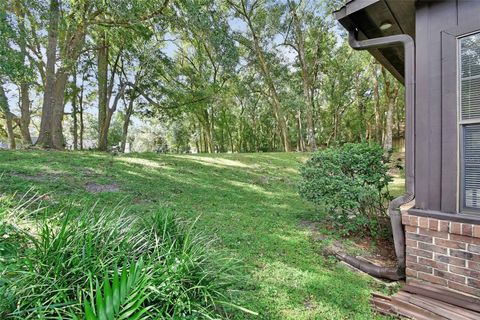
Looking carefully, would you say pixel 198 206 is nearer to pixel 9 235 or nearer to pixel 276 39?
pixel 9 235

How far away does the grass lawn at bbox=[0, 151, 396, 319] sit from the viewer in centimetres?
231

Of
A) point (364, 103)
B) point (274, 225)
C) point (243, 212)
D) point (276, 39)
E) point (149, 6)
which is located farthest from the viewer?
point (364, 103)

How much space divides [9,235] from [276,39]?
1513cm

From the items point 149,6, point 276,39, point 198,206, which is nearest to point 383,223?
point 198,206

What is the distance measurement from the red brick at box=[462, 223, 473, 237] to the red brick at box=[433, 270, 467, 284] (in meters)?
0.40

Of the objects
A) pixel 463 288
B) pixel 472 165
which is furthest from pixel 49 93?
pixel 463 288

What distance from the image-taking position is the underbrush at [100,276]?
146 cm

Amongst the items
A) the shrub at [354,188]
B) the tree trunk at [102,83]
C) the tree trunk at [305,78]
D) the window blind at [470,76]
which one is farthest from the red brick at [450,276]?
the tree trunk at [102,83]

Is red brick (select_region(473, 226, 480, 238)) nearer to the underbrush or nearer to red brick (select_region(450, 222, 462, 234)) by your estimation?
red brick (select_region(450, 222, 462, 234))

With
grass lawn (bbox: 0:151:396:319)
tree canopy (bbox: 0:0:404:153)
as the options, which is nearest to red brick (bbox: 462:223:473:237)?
grass lawn (bbox: 0:151:396:319)

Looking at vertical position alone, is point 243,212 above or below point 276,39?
below

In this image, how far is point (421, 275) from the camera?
2.42m

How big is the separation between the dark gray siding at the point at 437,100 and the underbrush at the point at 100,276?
2.00m

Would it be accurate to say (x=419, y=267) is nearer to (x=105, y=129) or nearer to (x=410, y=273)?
(x=410, y=273)
